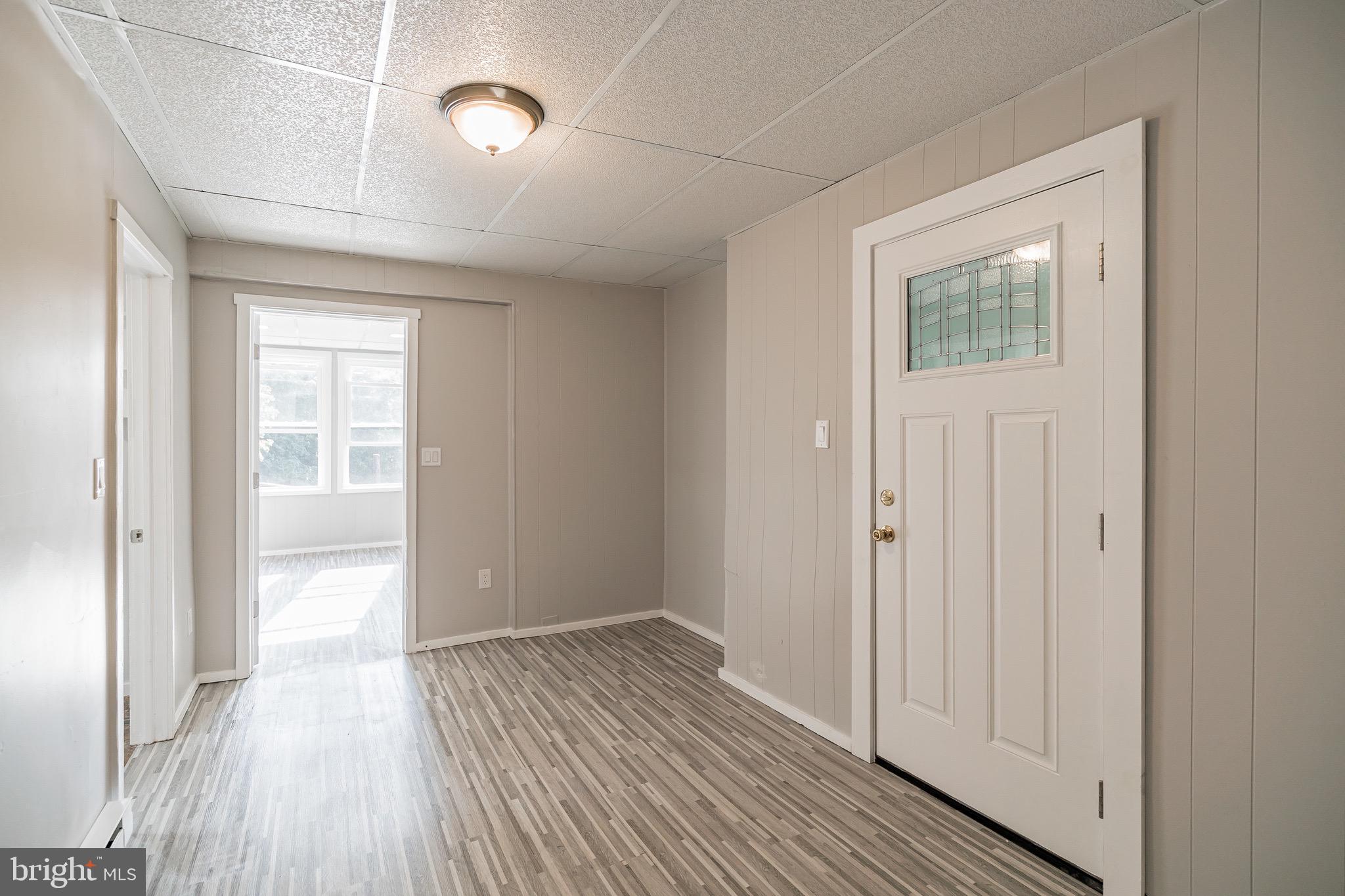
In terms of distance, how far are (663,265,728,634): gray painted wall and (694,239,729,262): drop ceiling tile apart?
251 mm

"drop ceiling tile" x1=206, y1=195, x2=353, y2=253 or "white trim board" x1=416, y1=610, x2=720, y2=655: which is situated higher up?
"drop ceiling tile" x1=206, y1=195, x2=353, y2=253

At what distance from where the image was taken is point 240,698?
11.0 ft

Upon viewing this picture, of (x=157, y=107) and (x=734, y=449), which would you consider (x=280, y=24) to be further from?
(x=734, y=449)

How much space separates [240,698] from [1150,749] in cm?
386

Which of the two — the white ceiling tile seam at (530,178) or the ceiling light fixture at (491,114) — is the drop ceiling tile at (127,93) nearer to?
the ceiling light fixture at (491,114)

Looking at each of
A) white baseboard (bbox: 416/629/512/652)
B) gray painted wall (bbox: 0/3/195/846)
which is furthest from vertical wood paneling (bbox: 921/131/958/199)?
white baseboard (bbox: 416/629/512/652)

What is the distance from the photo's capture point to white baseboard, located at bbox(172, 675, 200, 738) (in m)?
2.95

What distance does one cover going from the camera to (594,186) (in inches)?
111

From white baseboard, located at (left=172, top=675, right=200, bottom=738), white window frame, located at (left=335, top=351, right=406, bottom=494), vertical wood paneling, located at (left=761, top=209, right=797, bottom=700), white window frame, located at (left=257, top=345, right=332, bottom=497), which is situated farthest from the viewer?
white window frame, located at (left=335, top=351, right=406, bottom=494)

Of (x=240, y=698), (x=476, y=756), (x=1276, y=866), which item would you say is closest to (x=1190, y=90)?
(x=1276, y=866)

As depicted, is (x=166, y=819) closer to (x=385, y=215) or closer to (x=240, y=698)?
(x=240, y=698)

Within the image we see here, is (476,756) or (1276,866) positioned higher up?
(1276,866)

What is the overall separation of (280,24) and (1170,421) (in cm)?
252

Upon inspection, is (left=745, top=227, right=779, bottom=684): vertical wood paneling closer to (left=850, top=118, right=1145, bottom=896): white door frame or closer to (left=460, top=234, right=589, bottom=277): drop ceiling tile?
(left=460, top=234, right=589, bottom=277): drop ceiling tile
